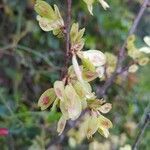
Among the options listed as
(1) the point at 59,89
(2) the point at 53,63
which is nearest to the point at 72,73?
(1) the point at 59,89

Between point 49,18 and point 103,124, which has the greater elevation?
point 49,18

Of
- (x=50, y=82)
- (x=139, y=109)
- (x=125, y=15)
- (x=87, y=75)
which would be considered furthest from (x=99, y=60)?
(x=125, y=15)

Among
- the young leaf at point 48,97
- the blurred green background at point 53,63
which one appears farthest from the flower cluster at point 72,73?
the blurred green background at point 53,63

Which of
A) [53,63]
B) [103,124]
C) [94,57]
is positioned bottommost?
[53,63]

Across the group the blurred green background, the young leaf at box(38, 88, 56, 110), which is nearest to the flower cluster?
the young leaf at box(38, 88, 56, 110)

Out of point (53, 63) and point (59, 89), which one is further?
point (53, 63)

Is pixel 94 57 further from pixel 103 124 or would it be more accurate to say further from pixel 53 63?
pixel 53 63

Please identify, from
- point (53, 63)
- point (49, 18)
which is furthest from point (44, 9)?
point (53, 63)

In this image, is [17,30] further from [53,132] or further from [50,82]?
[53,132]

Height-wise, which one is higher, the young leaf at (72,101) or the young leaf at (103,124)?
the young leaf at (72,101)

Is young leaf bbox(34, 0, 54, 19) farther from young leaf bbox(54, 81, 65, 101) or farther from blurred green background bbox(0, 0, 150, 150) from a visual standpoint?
blurred green background bbox(0, 0, 150, 150)

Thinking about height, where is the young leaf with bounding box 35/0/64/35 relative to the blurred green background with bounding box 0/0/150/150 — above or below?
above

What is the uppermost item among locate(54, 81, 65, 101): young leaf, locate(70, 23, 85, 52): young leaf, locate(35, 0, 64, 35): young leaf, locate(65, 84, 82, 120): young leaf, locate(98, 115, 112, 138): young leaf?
locate(35, 0, 64, 35): young leaf

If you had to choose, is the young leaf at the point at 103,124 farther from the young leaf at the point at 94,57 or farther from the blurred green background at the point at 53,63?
the blurred green background at the point at 53,63
